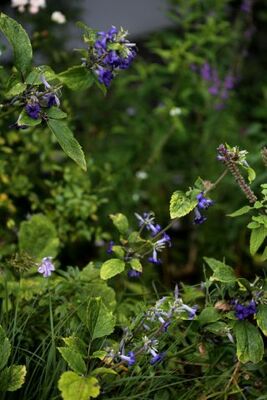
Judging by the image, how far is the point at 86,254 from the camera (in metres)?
3.55

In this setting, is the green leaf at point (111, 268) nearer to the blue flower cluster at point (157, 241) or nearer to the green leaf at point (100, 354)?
the blue flower cluster at point (157, 241)

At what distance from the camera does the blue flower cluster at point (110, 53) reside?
197 centimetres

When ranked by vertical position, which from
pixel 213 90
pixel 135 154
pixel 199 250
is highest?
pixel 213 90

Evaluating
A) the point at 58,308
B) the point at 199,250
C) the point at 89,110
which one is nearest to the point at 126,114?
the point at 89,110

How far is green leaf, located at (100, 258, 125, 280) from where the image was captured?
2047mm

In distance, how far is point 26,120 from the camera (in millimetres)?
1924

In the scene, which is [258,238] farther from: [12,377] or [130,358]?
[12,377]

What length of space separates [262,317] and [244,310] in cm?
5

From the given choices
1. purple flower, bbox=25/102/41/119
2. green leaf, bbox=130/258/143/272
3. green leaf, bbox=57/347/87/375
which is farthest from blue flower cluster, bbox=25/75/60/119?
green leaf, bbox=57/347/87/375

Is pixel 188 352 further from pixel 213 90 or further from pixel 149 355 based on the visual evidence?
pixel 213 90

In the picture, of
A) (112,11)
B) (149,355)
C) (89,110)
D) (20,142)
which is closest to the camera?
(149,355)

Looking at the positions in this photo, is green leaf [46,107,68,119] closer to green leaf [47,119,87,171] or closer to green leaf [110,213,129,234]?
green leaf [47,119,87,171]

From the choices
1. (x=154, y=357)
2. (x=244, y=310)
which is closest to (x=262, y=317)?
(x=244, y=310)

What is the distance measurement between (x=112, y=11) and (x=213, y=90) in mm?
1741
